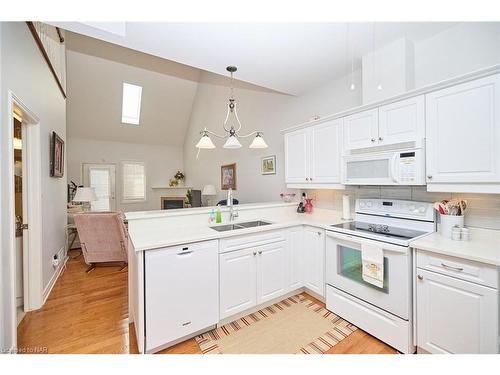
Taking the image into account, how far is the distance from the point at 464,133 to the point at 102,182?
300 inches

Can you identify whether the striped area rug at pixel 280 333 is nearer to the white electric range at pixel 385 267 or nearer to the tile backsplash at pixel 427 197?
the white electric range at pixel 385 267

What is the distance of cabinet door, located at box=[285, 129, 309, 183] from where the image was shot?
2705 millimetres

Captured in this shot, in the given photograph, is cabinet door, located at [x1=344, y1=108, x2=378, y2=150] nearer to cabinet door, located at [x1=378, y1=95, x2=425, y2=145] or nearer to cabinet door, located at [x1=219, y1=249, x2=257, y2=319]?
cabinet door, located at [x1=378, y1=95, x2=425, y2=145]

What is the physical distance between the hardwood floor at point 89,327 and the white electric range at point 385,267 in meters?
0.16

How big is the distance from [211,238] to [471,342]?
6.02 feet

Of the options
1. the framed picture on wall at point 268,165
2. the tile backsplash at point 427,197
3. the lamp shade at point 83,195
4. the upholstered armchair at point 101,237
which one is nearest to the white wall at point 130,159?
the lamp shade at point 83,195

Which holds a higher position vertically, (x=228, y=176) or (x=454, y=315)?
(x=228, y=176)

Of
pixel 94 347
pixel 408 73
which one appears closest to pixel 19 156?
pixel 94 347

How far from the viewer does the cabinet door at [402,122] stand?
1749 mm

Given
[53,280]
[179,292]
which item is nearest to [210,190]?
[53,280]

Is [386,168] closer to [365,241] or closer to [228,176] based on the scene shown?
[365,241]

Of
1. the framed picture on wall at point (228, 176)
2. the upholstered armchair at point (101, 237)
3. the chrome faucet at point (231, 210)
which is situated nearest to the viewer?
the chrome faucet at point (231, 210)

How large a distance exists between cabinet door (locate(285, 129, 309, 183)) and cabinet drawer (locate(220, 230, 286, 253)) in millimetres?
828

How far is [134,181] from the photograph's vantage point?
6.88m
